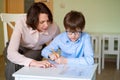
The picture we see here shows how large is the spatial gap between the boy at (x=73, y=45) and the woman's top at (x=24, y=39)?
0.21 m

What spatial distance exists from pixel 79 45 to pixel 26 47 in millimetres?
522

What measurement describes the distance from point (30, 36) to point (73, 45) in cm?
41

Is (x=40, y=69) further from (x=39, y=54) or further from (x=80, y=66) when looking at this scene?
(x=39, y=54)

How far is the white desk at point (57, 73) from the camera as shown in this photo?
1.35 metres

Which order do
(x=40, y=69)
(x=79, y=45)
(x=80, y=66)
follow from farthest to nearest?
1. (x=79, y=45)
2. (x=80, y=66)
3. (x=40, y=69)

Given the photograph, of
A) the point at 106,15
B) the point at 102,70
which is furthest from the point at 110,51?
the point at 106,15

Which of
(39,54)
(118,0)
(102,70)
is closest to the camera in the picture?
Result: (39,54)

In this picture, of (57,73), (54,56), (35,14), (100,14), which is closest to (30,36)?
(35,14)

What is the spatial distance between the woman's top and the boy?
8.1 inches

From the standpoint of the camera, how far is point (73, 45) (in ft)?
5.98

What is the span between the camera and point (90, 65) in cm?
169

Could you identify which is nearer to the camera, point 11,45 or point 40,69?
point 40,69

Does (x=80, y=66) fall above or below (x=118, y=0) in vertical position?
below

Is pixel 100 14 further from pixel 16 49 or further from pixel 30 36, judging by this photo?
pixel 16 49
